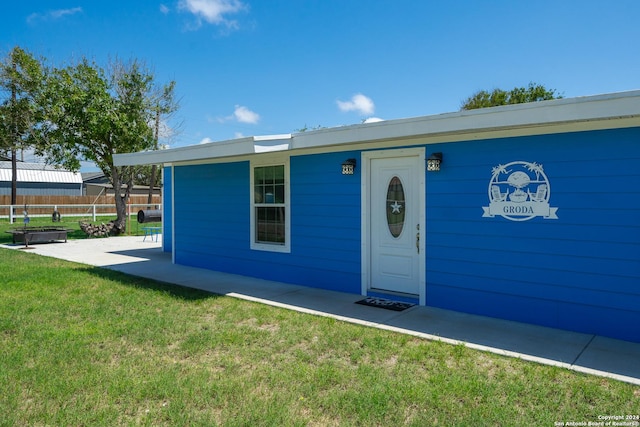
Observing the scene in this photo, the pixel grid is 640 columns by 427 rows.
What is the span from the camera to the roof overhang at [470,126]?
3785mm

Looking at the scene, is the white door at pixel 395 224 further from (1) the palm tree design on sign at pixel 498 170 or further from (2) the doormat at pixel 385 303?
(1) the palm tree design on sign at pixel 498 170

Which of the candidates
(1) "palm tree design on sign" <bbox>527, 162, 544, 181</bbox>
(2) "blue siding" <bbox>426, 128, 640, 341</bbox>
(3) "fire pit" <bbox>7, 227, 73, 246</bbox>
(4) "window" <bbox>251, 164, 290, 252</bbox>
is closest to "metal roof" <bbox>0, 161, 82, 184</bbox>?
(3) "fire pit" <bbox>7, 227, 73, 246</bbox>

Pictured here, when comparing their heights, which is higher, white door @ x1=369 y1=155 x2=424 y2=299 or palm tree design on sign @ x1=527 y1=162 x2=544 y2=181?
palm tree design on sign @ x1=527 y1=162 x2=544 y2=181

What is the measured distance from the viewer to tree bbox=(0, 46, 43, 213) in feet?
47.4

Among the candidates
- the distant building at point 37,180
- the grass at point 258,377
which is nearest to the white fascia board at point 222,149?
the grass at point 258,377

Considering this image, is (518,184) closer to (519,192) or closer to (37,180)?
(519,192)

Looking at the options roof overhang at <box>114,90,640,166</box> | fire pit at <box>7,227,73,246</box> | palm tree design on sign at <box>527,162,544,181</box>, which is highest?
roof overhang at <box>114,90,640,166</box>

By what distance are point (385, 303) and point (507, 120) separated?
2.71 metres

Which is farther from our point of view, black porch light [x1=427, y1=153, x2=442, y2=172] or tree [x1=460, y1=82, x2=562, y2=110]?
tree [x1=460, y1=82, x2=562, y2=110]

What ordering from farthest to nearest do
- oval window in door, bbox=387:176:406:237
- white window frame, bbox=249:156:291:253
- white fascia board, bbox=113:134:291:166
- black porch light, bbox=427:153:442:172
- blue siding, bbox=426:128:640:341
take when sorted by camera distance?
white window frame, bbox=249:156:291:253, white fascia board, bbox=113:134:291:166, oval window in door, bbox=387:176:406:237, black porch light, bbox=427:153:442:172, blue siding, bbox=426:128:640:341

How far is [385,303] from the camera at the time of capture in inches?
221

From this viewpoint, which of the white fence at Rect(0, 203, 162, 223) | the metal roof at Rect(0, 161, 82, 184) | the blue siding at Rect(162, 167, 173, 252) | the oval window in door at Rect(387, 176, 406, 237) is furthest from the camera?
the metal roof at Rect(0, 161, 82, 184)

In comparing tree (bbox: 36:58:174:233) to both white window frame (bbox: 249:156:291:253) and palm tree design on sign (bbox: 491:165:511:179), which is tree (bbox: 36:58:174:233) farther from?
palm tree design on sign (bbox: 491:165:511:179)

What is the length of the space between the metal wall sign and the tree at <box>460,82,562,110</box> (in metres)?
24.6
